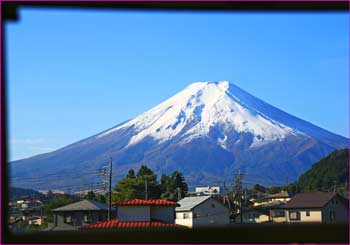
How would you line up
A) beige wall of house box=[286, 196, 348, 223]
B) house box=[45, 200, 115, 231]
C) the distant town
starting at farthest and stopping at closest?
house box=[45, 200, 115, 231]
the distant town
beige wall of house box=[286, 196, 348, 223]

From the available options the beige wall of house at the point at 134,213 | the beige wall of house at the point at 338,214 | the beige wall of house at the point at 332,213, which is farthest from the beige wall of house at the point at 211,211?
the beige wall of house at the point at 338,214

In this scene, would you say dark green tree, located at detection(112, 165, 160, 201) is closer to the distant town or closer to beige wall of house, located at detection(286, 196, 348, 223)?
the distant town

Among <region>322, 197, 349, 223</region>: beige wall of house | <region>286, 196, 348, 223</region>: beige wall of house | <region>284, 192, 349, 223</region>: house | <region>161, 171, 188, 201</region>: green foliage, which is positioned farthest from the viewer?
<region>161, 171, 188, 201</region>: green foliage

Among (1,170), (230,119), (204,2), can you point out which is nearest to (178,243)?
(1,170)

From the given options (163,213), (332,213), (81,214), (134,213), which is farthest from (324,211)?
(81,214)

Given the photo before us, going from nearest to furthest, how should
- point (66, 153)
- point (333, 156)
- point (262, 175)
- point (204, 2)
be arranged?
point (204, 2) < point (333, 156) < point (66, 153) < point (262, 175)

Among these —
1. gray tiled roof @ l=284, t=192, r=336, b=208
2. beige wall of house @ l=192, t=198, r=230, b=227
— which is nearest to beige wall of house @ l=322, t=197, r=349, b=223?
gray tiled roof @ l=284, t=192, r=336, b=208

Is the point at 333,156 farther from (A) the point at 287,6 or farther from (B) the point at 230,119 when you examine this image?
(B) the point at 230,119
